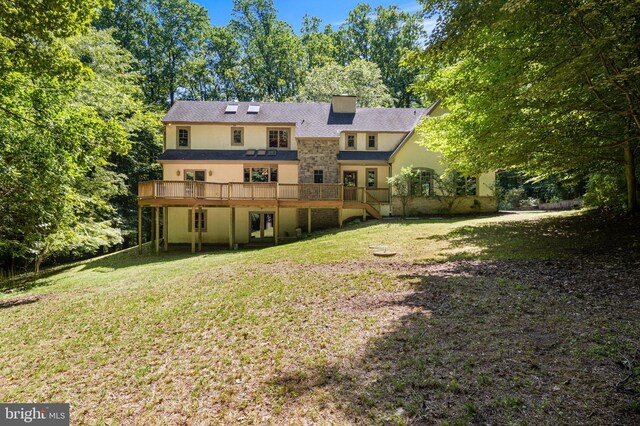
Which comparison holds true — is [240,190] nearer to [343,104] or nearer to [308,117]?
[308,117]

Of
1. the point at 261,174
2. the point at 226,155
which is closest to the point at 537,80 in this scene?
the point at 261,174

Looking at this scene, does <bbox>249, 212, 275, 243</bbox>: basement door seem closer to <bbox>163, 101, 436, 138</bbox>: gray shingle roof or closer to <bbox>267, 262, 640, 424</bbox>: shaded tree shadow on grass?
<bbox>163, 101, 436, 138</bbox>: gray shingle roof

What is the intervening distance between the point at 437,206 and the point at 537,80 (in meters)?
13.7

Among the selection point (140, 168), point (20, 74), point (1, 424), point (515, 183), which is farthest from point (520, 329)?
point (515, 183)

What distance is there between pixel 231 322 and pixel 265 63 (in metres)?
39.7

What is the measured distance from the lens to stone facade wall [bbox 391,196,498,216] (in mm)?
20906

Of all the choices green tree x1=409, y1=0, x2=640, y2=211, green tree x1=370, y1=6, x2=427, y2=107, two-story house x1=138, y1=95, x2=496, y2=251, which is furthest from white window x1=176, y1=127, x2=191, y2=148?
green tree x1=370, y1=6, x2=427, y2=107

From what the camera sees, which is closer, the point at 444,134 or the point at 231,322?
the point at 231,322

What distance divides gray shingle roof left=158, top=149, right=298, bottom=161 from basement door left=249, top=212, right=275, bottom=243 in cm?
342

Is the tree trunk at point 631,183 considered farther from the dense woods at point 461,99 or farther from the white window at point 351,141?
the white window at point 351,141

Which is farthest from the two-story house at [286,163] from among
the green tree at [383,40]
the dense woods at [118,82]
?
the green tree at [383,40]

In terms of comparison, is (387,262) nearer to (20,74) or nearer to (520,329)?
(520,329)

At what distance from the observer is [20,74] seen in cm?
961

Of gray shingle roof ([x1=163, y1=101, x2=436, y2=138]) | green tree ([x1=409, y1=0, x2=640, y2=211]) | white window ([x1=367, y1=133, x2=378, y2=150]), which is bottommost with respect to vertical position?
green tree ([x1=409, y1=0, x2=640, y2=211])
